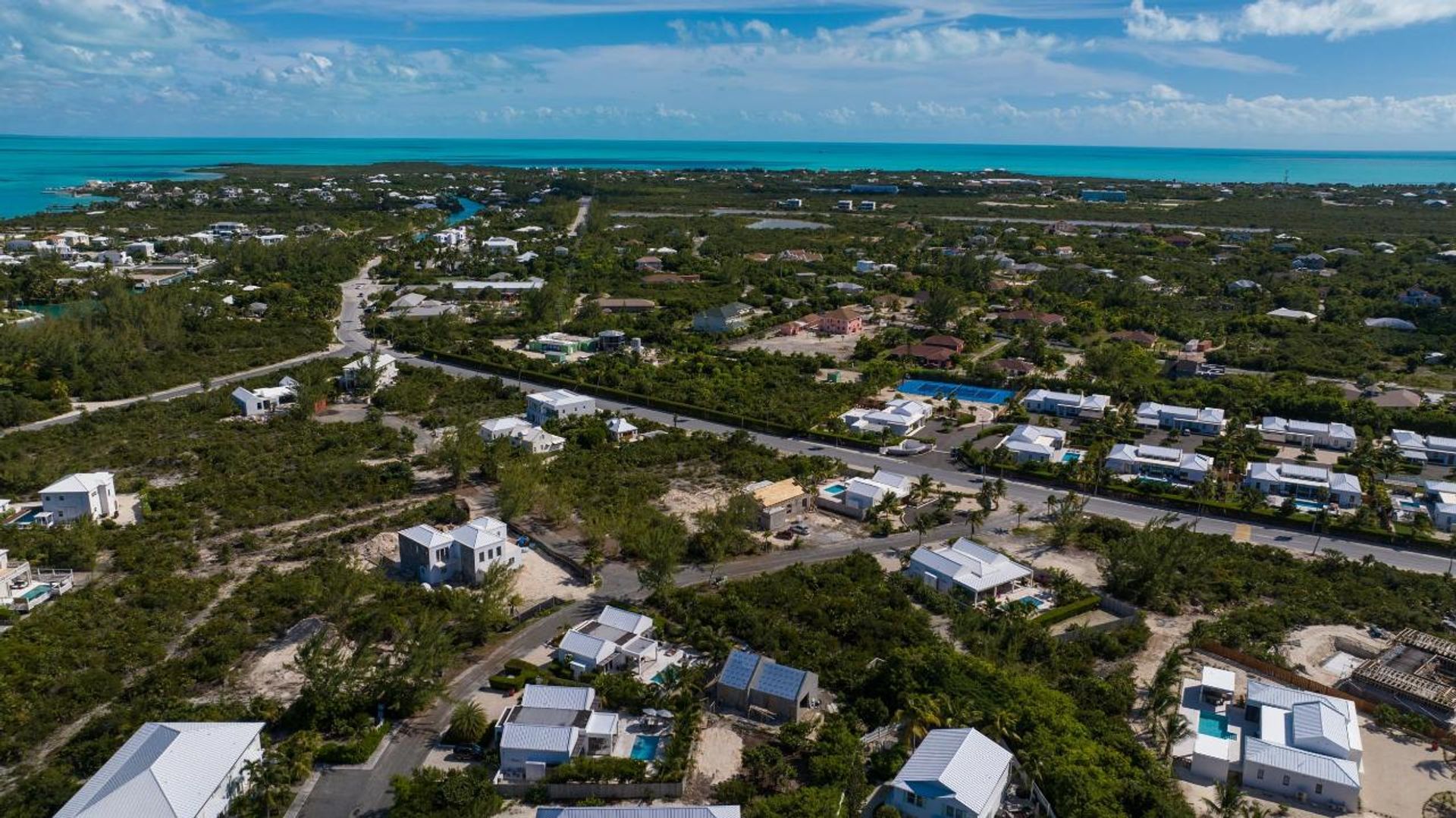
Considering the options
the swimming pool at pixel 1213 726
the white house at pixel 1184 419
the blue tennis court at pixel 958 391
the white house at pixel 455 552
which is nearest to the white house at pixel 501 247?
the blue tennis court at pixel 958 391

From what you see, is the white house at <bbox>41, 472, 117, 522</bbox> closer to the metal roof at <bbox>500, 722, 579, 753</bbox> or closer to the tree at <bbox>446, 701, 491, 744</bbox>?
the tree at <bbox>446, 701, 491, 744</bbox>

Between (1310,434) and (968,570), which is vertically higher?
(1310,434)

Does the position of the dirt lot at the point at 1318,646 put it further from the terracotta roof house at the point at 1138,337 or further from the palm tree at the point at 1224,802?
the terracotta roof house at the point at 1138,337

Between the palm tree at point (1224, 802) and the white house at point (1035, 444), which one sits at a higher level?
the white house at point (1035, 444)

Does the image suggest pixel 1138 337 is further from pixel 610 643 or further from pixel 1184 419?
pixel 610 643

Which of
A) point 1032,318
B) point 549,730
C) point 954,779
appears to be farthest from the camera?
point 1032,318

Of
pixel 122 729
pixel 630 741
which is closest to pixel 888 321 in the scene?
pixel 630 741

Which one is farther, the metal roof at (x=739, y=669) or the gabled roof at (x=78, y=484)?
the gabled roof at (x=78, y=484)

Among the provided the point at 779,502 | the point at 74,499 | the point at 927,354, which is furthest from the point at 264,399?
the point at 927,354
